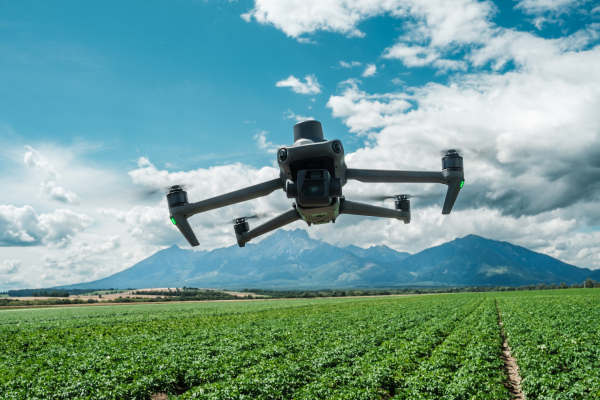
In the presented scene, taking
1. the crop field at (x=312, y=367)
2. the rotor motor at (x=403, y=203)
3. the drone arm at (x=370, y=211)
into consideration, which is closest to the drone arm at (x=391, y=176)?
the drone arm at (x=370, y=211)

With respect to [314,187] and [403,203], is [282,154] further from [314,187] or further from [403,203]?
[403,203]

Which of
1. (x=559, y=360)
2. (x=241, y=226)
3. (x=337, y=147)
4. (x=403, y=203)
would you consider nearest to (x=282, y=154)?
(x=337, y=147)

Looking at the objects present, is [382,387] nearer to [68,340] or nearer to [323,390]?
[323,390]

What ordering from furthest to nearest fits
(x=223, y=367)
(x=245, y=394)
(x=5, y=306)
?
(x=5, y=306), (x=223, y=367), (x=245, y=394)

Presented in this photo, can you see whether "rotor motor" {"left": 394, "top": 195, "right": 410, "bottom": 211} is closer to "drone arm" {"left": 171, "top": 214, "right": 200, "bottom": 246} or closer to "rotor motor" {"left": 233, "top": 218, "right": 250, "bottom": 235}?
"rotor motor" {"left": 233, "top": 218, "right": 250, "bottom": 235}

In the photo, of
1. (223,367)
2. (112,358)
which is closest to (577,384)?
(223,367)

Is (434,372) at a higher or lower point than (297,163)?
lower
